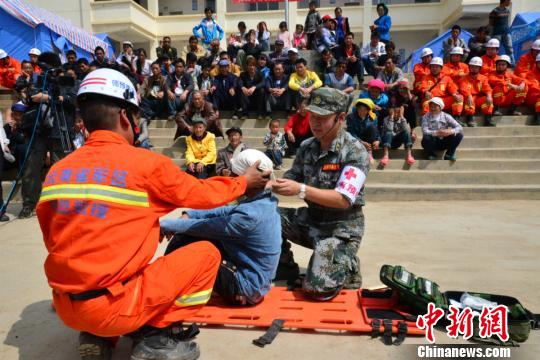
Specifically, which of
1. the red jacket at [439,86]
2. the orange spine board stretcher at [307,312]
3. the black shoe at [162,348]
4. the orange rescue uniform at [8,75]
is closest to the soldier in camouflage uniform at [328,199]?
the orange spine board stretcher at [307,312]

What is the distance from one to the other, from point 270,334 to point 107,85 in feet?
5.59

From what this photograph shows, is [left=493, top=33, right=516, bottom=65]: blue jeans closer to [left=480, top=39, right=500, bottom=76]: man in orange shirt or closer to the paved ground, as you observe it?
[left=480, top=39, right=500, bottom=76]: man in orange shirt

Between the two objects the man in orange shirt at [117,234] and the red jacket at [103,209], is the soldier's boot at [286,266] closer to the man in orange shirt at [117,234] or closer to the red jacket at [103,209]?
the man in orange shirt at [117,234]

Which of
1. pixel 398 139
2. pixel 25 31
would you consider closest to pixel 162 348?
pixel 398 139

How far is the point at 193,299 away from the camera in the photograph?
89.3 inches

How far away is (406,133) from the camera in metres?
7.20

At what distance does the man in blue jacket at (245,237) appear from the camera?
2.62 metres

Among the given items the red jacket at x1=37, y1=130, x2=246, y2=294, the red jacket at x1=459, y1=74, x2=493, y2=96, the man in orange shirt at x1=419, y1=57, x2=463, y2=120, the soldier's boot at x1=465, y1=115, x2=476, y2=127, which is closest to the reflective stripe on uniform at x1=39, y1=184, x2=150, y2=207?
the red jacket at x1=37, y1=130, x2=246, y2=294

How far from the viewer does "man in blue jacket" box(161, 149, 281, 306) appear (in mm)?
2625

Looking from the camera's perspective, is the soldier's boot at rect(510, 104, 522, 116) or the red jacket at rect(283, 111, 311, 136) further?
the soldier's boot at rect(510, 104, 522, 116)

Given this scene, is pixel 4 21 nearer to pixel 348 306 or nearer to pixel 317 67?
pixel 317 67

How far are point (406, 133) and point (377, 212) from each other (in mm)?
2062

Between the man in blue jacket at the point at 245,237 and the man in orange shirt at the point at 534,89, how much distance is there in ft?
25.4

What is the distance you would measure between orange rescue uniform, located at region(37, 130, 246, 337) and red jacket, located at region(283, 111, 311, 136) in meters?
5.59
